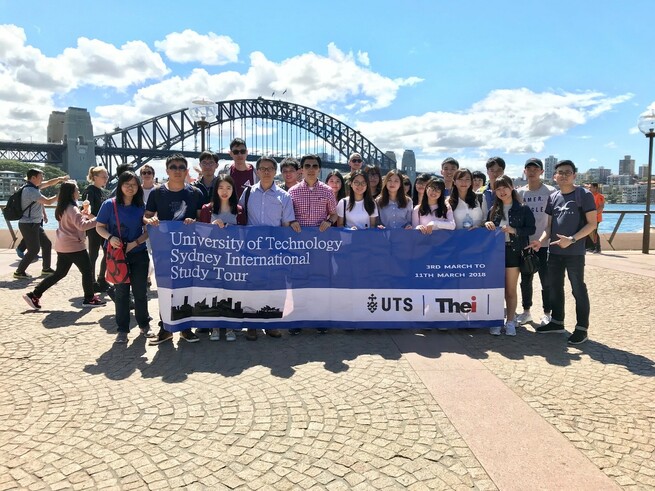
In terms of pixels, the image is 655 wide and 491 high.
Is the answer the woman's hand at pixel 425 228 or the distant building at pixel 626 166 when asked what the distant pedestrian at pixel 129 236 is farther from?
the distant building at pixel 626 166

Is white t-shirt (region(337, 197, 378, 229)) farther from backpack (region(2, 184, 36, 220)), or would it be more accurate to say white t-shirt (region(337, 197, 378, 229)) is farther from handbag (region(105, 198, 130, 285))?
backpack (region(2, 184, 36, 220))

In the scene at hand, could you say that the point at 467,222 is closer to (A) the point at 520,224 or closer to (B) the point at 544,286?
(A) the point at 520,224

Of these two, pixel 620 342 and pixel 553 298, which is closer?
pixel 620 342

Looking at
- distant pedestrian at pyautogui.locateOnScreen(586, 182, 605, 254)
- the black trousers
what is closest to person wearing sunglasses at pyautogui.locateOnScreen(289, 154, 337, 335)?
the black trousers

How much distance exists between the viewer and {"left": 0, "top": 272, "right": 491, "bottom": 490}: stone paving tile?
7.57 ft

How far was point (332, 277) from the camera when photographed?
4820 millimetres

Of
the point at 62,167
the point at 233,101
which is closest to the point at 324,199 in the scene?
the point at 62,167

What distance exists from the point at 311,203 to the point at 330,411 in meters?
2.43

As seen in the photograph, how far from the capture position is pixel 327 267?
4820mm

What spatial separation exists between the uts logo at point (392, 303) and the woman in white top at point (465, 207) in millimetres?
1032

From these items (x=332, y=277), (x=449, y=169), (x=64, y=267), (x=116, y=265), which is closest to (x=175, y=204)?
(x=116, y=265)

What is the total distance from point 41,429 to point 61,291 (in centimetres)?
465

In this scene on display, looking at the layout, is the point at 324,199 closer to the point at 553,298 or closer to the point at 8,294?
the point at 553,298

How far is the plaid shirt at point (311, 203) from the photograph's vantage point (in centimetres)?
482
